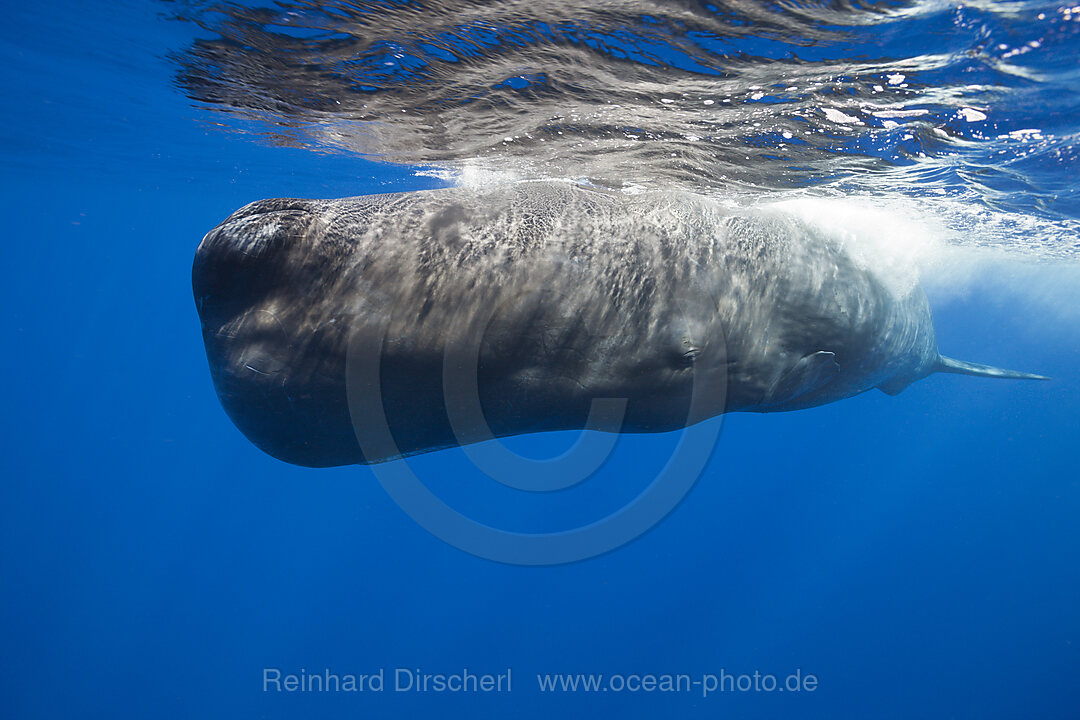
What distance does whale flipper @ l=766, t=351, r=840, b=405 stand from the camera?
402 centimetres

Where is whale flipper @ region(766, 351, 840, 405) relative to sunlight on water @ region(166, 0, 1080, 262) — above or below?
below

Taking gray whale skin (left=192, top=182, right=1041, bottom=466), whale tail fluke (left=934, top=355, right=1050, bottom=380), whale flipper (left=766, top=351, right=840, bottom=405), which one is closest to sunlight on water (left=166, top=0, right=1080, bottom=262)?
whale tail fluke (left=934, top=355, right=1050, bottom=380)

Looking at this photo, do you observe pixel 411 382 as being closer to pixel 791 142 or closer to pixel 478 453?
pixel 478 453

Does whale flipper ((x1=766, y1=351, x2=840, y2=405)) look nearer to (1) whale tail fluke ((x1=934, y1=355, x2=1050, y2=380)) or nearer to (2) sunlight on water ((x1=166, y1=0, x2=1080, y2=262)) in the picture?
(2) sunlight on water ((x1=166, y1=0, x2=1080, y2=262))

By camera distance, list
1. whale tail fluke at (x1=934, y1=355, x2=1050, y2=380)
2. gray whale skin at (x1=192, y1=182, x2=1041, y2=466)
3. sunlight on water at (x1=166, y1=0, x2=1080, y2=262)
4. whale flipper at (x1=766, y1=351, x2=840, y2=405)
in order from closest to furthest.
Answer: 1. gray whale skin at (x1=192, y1=182, x2=1041, y2=466)
2. whale flipper at (x1=766, y1=351, x2=840, y2=405)
3. sunlight on water at (x1=166, y1=0, x2=1080, y2=262)
4. whale tail fluke at (x1=934, y1=355, x2=1050, y2=380)

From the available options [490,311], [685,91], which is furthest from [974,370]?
[490,311]

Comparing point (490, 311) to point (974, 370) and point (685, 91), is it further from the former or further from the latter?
point (974, 370)

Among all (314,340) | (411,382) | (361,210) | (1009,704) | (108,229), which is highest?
(108,229)

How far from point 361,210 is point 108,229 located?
53877 mm

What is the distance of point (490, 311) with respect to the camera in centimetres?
265

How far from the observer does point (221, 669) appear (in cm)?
3228

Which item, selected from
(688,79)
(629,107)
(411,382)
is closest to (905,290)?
(688,79)

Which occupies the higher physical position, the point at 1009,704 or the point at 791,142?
the point at 791,142

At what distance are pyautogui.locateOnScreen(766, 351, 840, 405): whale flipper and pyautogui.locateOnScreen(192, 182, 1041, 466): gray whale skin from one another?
1.5 inches
